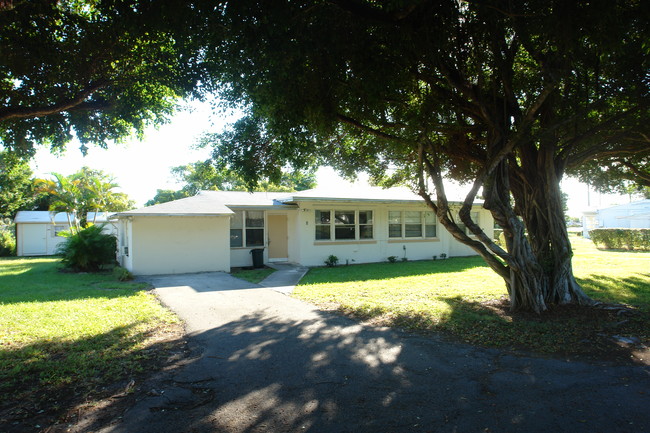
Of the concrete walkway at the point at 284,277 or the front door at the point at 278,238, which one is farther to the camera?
the front door at the point at 278,238

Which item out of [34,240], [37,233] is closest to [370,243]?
[37,233]

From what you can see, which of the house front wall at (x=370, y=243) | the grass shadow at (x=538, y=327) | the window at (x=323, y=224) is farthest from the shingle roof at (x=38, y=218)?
the grass shadow at (x=538, y=327)

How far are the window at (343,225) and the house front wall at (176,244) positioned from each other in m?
3.89

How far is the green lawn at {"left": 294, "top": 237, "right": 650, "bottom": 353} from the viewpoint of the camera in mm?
6199

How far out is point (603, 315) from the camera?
709 cm

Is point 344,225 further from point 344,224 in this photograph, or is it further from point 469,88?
point 469,88

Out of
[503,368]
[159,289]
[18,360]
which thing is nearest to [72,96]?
[18,360]

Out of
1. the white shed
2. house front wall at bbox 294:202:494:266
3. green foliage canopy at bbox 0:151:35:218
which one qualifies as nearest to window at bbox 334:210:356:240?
house front wall at bbox 294:202:494:266

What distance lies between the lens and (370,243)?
17859mm

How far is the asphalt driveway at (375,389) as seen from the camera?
354 cm

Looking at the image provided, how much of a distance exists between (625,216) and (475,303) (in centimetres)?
3653

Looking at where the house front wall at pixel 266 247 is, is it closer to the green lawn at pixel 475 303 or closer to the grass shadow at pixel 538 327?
the green lawn at pixel 475 303

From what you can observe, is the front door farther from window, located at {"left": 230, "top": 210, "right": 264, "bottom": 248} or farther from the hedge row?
the hedge row

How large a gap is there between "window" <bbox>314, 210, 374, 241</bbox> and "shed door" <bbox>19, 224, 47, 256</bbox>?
21691 millimetres
